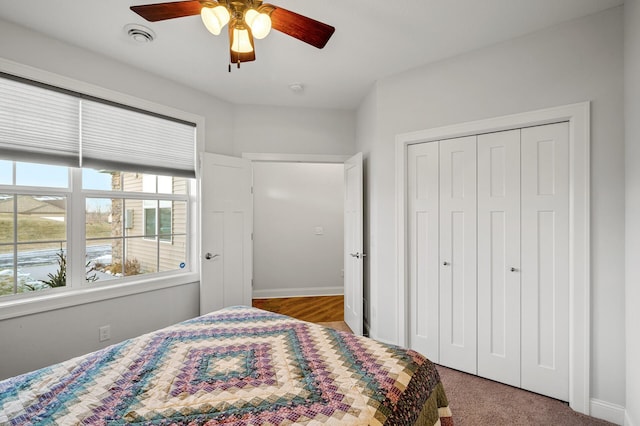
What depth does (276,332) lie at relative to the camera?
1.71 meters

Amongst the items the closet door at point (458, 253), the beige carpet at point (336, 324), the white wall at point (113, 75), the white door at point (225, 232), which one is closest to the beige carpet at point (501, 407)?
the closet door at point (458, 253)

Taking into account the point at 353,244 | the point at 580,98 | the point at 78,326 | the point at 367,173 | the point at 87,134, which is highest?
the point at 580,98

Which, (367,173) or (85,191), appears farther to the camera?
(367,173)

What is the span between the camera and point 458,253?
2561mm

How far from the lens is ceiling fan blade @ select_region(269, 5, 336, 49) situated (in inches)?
55.5

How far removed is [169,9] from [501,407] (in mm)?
3008

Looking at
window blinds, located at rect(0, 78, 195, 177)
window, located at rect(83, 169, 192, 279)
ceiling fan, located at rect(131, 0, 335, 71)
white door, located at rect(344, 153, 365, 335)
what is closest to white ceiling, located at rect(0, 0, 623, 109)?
window blinds, located at rect(0, 78, 195, 177)

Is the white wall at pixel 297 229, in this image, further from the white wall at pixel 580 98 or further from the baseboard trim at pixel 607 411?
the baseboard trim at pixel 607 411

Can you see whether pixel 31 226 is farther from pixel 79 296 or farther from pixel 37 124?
pixel 37 124

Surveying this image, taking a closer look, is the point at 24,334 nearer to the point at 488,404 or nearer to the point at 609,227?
the point at 488,404

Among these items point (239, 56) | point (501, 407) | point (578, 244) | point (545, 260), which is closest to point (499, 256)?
point (545, 260)

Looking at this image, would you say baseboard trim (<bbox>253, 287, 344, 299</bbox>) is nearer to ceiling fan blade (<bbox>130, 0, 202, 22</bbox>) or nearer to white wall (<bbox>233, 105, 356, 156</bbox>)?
white wall (<bbox>233, 105, 356, 156</bbox>)

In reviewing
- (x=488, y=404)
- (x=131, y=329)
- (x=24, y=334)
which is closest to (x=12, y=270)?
(x=24, y=334)

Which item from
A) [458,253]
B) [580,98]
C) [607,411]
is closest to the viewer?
[607,411]
